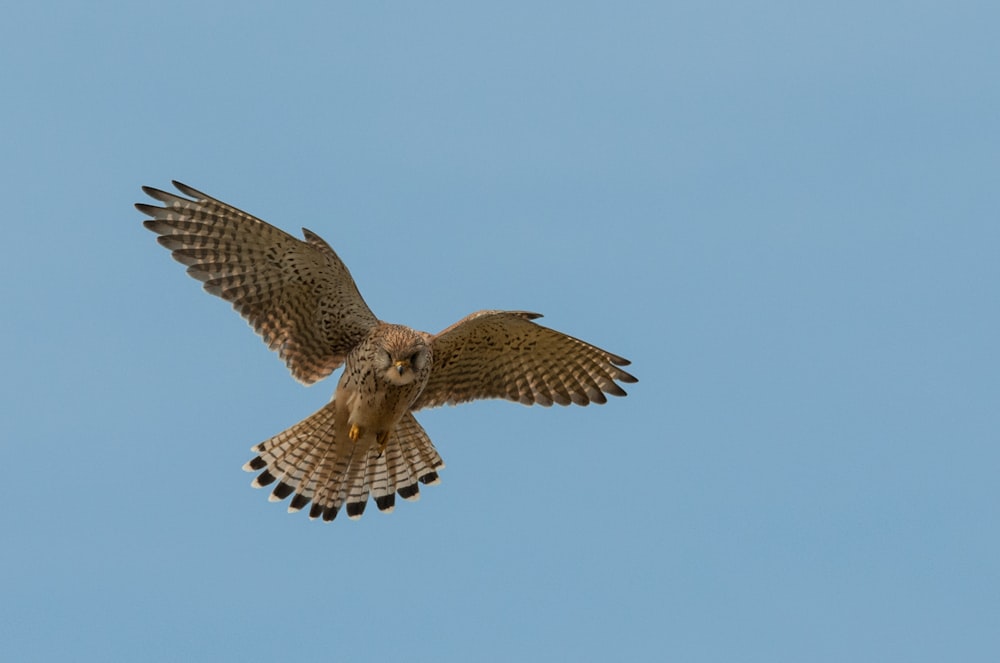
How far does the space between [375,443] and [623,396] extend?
6.66 feet

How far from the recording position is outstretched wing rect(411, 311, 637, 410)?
1312cm

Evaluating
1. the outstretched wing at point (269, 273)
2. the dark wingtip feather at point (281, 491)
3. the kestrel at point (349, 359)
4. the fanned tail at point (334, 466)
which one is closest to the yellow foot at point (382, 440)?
the kestrel at point (349, 359)

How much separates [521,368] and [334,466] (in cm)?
169

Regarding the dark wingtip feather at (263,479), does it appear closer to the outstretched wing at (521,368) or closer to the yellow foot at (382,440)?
the yellow foot at (382,440)

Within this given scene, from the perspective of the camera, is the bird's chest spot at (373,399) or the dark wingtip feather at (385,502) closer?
the bird's chest spot at (373,399)

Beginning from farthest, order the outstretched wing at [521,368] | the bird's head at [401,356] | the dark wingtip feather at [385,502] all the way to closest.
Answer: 1. the dark wingtip feather at [385,502]
2. the outstretched wing at [521,368]
3. the bird's head at [401,356]

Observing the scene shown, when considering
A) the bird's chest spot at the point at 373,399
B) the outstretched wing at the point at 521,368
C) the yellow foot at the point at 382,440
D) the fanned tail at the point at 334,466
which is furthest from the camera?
the fanned tail at the point at 334,466

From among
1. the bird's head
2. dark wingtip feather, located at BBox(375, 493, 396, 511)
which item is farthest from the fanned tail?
the bird's head

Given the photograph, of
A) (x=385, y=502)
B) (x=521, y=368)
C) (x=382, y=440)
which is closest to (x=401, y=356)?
(x=382, y=440)

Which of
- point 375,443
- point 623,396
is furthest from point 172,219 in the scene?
point 623,396

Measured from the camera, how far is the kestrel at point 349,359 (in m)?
12.4

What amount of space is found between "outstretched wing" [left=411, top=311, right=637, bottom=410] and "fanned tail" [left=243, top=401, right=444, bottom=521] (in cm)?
44

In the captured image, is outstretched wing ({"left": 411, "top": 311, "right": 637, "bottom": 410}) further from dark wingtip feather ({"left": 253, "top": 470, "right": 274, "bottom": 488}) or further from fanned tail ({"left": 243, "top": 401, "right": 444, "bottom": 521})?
dark wingtip feather ({"left": 253, "top": 470, "right": 274, "bottom": 488})

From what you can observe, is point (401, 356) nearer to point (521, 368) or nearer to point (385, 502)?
point (521, 368)
